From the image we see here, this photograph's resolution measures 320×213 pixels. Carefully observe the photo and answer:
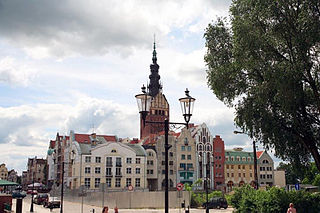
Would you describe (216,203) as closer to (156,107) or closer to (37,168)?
(156,107)

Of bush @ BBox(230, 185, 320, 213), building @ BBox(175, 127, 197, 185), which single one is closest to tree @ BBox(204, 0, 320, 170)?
bush @ BBox(230, 185, 320, 213)

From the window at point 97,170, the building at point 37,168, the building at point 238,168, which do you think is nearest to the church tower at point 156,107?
the building at point 238,168

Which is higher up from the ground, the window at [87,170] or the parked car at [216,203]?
the window at [87,170]

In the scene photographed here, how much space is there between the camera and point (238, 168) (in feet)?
288

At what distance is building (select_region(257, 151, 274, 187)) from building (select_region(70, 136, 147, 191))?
3027 centimetres

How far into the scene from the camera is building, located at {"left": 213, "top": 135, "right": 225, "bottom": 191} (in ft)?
274

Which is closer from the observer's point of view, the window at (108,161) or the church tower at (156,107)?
the window at (108,161)

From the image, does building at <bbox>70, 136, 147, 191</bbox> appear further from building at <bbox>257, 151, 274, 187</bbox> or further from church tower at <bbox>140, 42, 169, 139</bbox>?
building at <bbox>257, 151, 274, 187</bbox>

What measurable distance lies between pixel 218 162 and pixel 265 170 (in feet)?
44.6

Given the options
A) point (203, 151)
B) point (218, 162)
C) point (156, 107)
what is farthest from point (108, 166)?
point (156, 107)

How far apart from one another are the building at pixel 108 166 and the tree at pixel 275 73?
171ft

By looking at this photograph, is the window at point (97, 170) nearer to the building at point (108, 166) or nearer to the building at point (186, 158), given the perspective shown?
the building at point (108, 166)

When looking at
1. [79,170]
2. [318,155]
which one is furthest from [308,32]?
[79,170]

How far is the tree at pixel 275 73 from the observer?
62.3 ft
